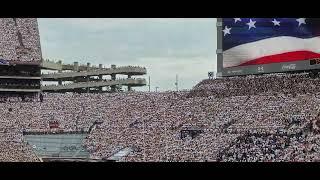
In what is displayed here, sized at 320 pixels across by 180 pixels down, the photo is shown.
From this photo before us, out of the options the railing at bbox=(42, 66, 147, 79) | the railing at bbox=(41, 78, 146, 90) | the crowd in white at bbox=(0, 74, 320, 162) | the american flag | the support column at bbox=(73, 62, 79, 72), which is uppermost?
the american flag

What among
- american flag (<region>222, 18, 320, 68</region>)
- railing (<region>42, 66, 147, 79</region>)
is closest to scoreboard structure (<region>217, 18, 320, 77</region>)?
american flag (<region>222, 18, 320, 68</region>)

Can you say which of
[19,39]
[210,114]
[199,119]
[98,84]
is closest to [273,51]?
[210,114]

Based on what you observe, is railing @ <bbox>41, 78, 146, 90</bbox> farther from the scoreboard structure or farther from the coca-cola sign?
the coca-cola sign

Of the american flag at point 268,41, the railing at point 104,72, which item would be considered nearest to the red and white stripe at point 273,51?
the american flag at point 268,41

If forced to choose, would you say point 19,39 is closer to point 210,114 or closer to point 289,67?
point 210,114
